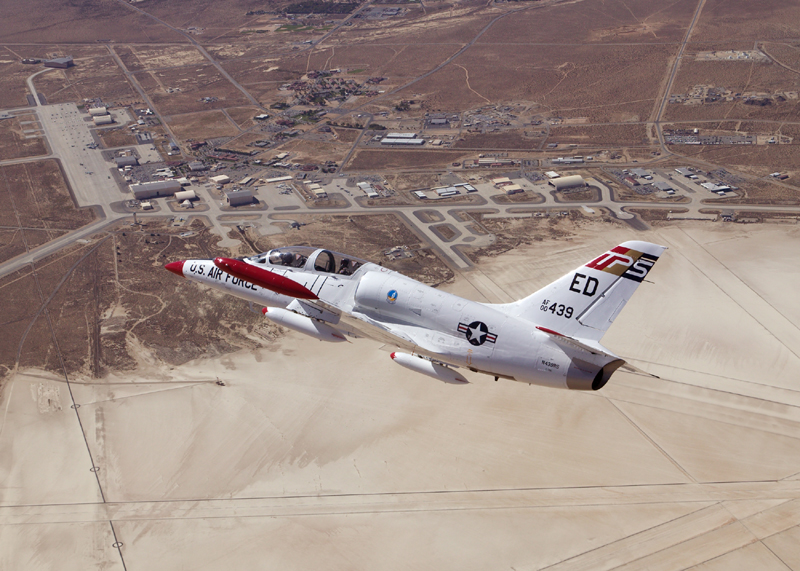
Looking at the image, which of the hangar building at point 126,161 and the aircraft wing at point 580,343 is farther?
the hangar building at point 126,161

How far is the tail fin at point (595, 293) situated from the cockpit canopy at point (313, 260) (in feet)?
42.2

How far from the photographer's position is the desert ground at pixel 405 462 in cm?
4228

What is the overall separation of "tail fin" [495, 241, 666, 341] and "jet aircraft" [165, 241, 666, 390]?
0.18ft

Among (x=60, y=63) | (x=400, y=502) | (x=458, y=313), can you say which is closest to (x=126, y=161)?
(x=60, y=63)

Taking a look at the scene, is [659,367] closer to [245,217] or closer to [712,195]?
[712,195]

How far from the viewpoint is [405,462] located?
47750 millimetres

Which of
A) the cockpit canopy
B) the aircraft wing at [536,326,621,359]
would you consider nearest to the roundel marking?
the aircraft wing at [536,326,621,359]

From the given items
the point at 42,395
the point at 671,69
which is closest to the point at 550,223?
the point at 42,395

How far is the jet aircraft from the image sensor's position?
3516cm

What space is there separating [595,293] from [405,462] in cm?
2048

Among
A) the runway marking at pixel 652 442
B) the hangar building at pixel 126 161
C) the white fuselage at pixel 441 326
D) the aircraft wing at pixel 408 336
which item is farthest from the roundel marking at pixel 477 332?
the hangar building at pixel 126 161

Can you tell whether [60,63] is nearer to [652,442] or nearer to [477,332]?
[477,332]

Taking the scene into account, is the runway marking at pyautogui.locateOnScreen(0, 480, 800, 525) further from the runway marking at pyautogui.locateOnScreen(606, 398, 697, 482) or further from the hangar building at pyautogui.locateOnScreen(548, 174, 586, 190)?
the hangar building at pyautogui.locateOnScreen(548, 174, 586, 190)

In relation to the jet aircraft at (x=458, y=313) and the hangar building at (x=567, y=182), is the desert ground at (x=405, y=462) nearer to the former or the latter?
the jet aircraft at (x=458, y=313)
